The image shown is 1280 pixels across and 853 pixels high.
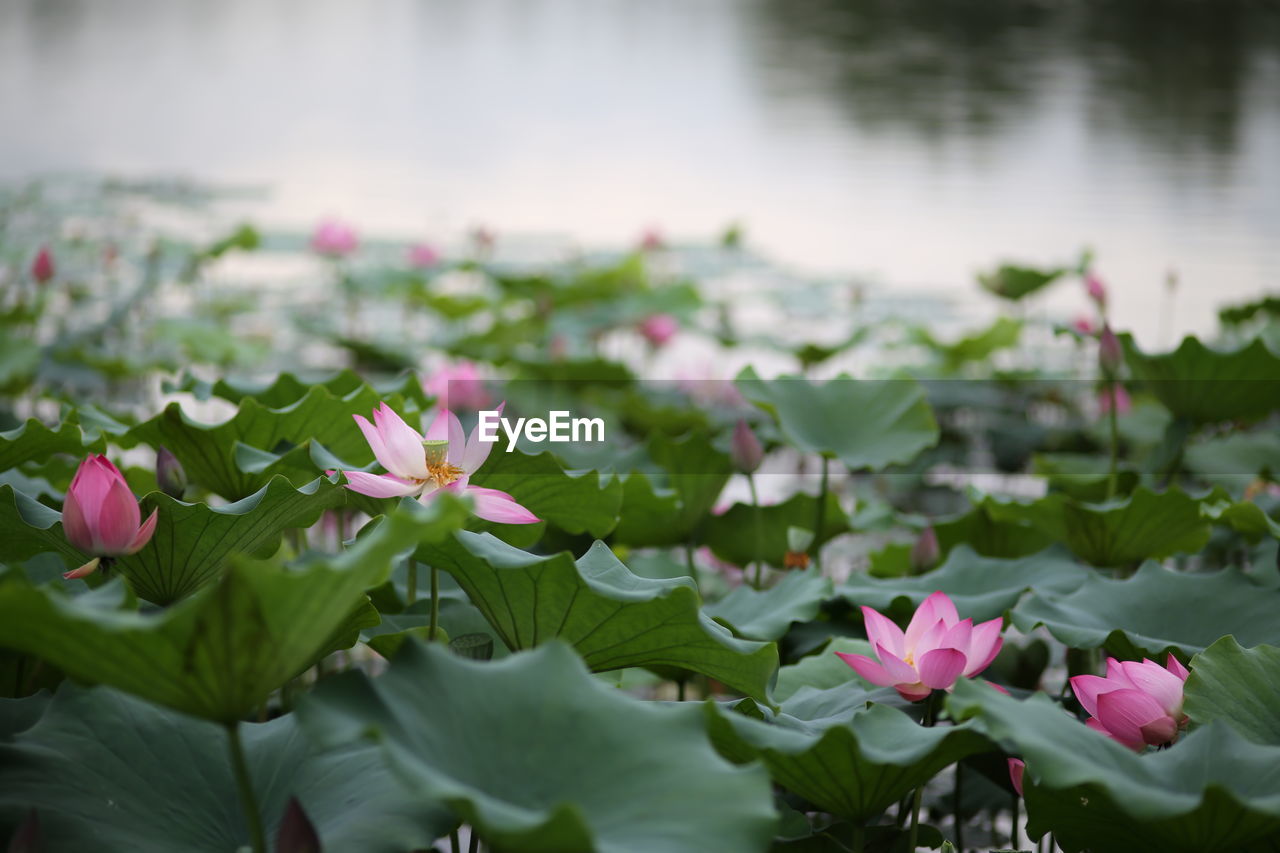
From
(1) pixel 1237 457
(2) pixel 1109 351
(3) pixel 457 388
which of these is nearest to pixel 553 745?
(2) pixel 1109 351

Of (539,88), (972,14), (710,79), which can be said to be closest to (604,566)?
(539,88)

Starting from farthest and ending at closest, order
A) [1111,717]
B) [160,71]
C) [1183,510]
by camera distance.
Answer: [160,71] < [1183,510] < [1111,717]

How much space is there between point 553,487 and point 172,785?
43 cm

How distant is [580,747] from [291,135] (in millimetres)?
7000

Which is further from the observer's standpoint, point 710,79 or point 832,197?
point 710,79

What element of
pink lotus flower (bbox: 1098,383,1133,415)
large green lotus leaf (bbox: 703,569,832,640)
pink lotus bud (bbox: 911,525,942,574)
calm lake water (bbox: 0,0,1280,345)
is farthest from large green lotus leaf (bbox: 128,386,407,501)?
A: calm lake water (bbox: 0,0,1280,345)

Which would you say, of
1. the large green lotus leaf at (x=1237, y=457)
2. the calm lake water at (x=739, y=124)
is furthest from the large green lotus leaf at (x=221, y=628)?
the calm lake water at (x=739, y=124)

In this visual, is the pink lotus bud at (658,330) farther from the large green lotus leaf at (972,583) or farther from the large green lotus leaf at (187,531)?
the large green lotus leaf at (187,531)

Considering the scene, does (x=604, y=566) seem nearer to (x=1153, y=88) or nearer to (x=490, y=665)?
(x=490, y=665)

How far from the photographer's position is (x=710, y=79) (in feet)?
30.9

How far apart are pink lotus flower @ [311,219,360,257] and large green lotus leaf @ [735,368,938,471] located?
6.30 feet

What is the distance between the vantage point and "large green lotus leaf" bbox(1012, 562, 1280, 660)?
0.94 m

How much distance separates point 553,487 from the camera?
39.8 inches

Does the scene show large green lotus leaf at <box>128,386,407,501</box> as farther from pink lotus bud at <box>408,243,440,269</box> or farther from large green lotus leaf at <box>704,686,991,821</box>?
pink lotus bud at <box>408,243,440,269</box>
